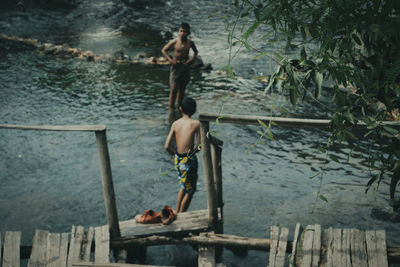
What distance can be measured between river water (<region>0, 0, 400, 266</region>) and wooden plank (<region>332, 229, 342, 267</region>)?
1.29m

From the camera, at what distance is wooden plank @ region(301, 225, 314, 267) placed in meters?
3.56

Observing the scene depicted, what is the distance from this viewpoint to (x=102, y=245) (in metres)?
3.86

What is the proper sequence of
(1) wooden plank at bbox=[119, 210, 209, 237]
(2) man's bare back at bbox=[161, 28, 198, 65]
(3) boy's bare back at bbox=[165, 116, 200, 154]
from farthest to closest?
1. (2) man's bare back at bbox=[161, 28, 198, 65]
2. (3) boy's bare back at bbox=[165, 116, 200, 154]
3. (1) wooden plank at bbox=[119, 210, 209, 237]

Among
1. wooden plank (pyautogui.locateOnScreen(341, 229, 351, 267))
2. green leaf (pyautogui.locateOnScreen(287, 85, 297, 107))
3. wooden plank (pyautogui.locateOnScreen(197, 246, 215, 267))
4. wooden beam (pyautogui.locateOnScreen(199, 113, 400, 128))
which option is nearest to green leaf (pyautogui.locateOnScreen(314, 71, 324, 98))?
green leaf (pyautogui.locateOnScreen(287, 85, 297, 107))

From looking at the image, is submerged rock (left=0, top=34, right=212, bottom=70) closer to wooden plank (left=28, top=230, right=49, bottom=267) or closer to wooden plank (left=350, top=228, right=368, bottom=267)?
wooden plank (left=28, top=230, right=49, bottom=267)

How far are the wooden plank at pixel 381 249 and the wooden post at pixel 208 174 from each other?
1486 mm

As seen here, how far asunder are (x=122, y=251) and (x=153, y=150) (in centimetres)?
318

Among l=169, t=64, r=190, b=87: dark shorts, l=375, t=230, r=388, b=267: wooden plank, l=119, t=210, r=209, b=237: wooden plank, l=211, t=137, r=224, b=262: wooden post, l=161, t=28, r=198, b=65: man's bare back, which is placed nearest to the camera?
l=375, t=230, r=388, b=267: wooden plank

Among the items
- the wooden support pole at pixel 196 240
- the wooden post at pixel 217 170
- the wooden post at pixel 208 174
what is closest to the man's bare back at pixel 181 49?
the wooden post at pixel 217 170

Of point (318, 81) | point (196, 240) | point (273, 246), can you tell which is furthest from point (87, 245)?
point (318, 81)

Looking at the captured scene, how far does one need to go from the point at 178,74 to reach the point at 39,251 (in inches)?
213

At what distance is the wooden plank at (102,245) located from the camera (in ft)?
12.4

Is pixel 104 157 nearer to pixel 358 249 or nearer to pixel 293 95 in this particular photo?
pixel 293 95

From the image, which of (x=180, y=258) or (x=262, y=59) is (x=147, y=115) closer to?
(x=180, y=258)
